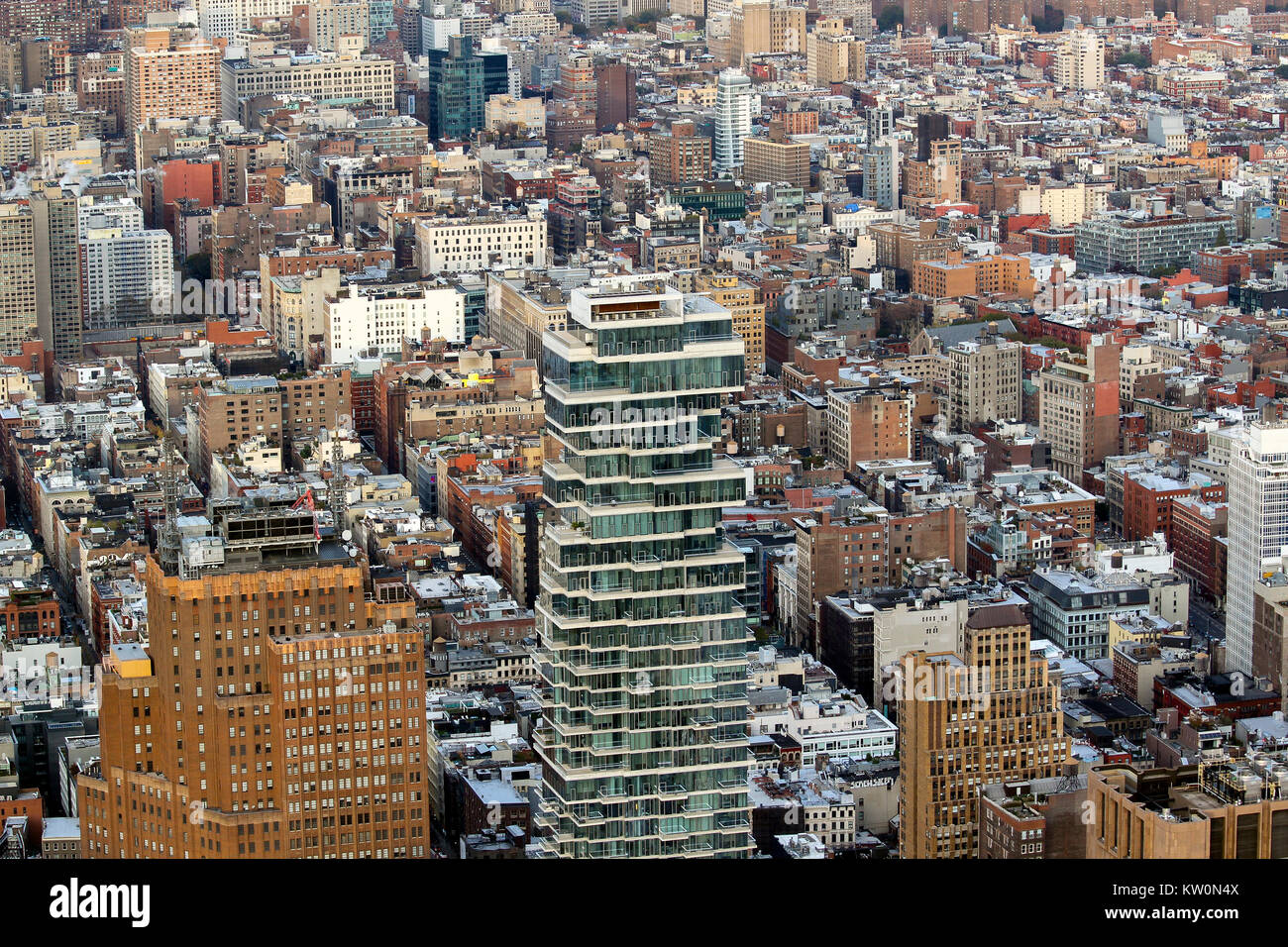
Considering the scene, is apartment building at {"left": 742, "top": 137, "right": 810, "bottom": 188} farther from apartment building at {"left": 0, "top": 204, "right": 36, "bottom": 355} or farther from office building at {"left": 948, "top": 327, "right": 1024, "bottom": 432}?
apartment building at {"left": 0, "top": 204, "right": 36, "bottom": 355}

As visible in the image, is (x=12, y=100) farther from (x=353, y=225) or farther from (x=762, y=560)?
(x=762, y=560)

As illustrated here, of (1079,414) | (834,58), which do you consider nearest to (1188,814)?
(1079,414)

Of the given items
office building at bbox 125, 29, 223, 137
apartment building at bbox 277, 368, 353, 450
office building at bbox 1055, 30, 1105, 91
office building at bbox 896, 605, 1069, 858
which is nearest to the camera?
office building at bbox 896, 605, 1069, 858

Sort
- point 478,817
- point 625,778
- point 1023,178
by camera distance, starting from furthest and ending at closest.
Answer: point 1023,178, point 478,817, point 625,778

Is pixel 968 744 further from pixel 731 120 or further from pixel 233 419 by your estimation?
pixel 731 120

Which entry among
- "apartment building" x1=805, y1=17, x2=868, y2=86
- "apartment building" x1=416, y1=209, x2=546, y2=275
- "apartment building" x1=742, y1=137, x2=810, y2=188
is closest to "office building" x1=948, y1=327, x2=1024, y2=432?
"apartment building" x1=416, y1=209, x2=546, y2=275
